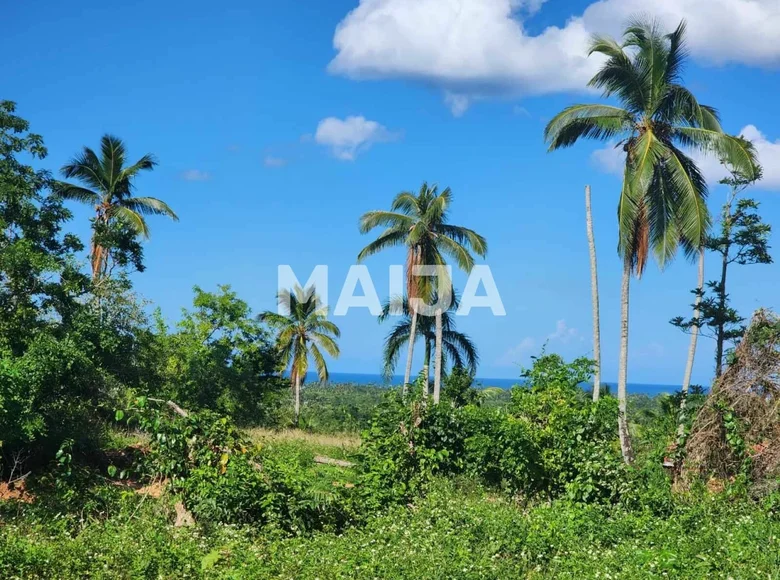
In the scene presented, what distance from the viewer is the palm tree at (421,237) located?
1117 inches

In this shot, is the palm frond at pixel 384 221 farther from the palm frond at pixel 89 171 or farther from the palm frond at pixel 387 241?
the palm frond at pixel 89 171

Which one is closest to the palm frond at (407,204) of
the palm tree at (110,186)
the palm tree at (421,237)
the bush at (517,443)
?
the palm tree at (421,237)

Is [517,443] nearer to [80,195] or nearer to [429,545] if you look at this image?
[429,545]

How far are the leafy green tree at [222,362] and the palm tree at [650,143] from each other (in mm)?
12371

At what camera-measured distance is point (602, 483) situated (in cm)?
1122

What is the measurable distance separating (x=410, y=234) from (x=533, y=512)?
1922 cm

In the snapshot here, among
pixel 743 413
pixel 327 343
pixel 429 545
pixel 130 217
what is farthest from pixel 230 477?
pixel 327 343

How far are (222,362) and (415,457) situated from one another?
47.1 feet

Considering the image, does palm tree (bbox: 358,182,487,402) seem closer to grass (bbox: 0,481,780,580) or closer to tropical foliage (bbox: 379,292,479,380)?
tropical foliage (bbox: 379,292,479,380)

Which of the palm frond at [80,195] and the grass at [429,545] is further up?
the palm frond at [80,195]

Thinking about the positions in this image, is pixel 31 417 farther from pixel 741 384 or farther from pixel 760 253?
pixel 760 253

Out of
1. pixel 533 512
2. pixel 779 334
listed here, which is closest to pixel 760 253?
pixel 779 334

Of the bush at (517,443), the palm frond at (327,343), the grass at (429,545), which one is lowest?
the grass at (429,545)

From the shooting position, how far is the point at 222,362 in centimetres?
2548
